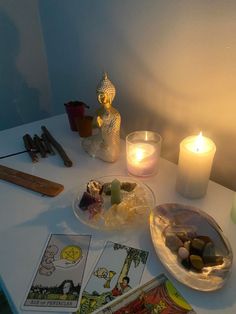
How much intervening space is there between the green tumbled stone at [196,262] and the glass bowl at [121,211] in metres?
0.12

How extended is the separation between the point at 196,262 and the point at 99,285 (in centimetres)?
16

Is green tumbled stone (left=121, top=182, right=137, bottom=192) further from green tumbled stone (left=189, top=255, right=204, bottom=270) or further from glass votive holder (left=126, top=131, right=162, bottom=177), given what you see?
green tumbled stone (left=189, top=255, right=204, bottom=270)

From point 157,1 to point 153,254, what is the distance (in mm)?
563

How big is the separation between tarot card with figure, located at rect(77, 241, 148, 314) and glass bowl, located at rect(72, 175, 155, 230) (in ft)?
0.15

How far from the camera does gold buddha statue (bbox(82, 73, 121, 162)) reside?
682mm

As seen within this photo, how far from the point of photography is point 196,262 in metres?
0.45

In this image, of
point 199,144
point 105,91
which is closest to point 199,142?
point 199,144

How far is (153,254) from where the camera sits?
19.5 inches

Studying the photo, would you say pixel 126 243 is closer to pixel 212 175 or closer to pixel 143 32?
pixel 212 175

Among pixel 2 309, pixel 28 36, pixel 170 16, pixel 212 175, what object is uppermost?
pixel 170 16

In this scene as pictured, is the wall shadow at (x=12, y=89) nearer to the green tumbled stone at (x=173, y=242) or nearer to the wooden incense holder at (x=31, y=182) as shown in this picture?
the wooden incense holder at (x=31, y=182)

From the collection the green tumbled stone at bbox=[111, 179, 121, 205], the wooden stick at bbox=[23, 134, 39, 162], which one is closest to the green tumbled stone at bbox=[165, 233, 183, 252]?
the green tumbled stone at bbox=[111, 179, 121, 205]

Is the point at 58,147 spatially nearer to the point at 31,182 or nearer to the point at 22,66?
the point at 31,182

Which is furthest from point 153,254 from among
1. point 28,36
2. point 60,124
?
point 28,36
